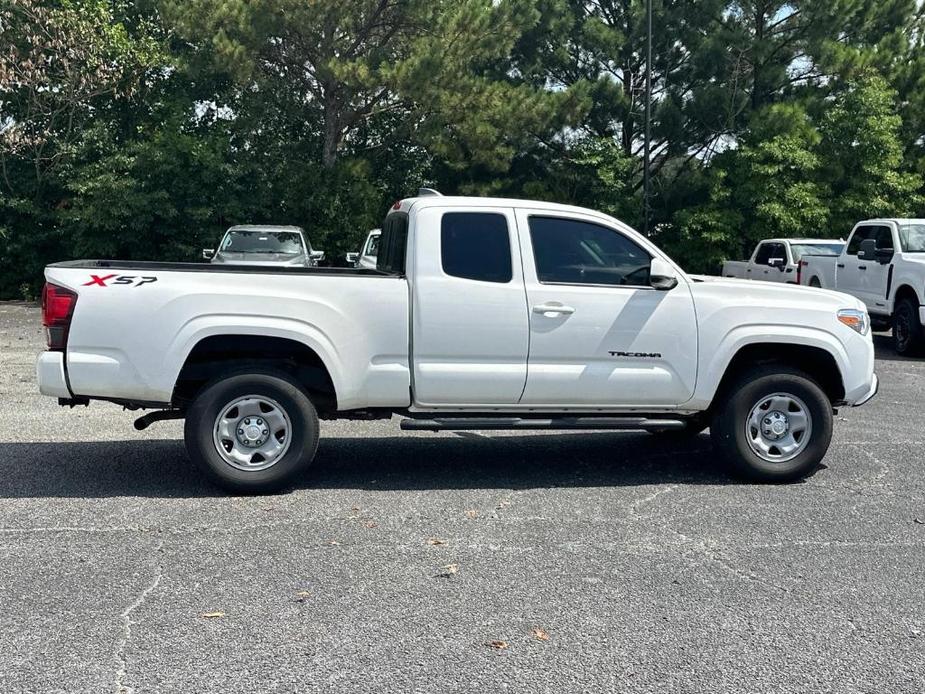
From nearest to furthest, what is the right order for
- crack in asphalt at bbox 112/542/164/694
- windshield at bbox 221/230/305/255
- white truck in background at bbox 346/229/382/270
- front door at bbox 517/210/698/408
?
crack in asphalt at bbox 112/542/164/694 < front door at bbox 517/210/698/408 < white truck in background at bbox 346/229/382/270 < windshield at bbox 221/230/305/255

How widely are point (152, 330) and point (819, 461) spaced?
456cm

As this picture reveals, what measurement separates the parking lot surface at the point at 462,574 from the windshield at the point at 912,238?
26.7ft

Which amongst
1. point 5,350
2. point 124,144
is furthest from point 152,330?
point 124,144

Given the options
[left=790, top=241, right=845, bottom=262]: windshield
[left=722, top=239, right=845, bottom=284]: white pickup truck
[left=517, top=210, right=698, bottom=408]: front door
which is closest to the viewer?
[left=517, top=210, right=698, bottom=408]: front door

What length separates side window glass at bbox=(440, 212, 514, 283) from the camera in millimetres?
6945

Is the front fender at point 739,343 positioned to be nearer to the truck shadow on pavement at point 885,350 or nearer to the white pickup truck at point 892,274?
the white pickup truck at point 892,274

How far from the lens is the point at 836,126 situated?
2948 centimetres

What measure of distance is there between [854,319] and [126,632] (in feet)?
17.3

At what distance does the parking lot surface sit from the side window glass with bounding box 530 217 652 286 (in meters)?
1.42

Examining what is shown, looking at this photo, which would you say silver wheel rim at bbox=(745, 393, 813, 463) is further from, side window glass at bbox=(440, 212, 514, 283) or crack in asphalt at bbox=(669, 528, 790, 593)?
side window glass at bbox=(440, 212, 514, 283)

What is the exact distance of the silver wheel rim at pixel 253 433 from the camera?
21.9 ft

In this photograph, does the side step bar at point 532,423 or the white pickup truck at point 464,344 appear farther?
the side step bar at point 532,423

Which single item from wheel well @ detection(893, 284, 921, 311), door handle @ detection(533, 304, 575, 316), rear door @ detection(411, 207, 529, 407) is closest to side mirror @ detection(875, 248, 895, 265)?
wheel well @ detection(893, 284, 921, 311)

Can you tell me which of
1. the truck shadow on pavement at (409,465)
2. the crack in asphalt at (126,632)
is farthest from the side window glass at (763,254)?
the crack in asphalt at (126,632)
